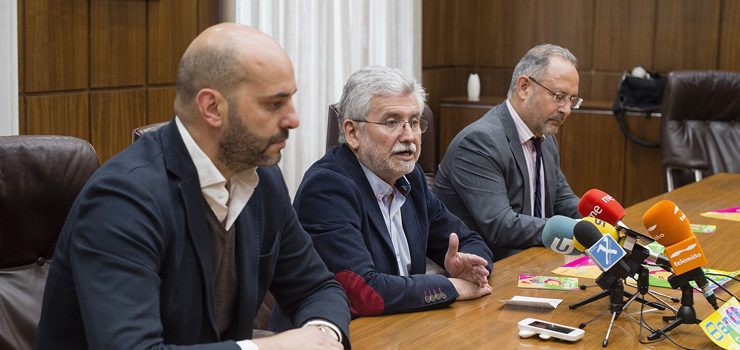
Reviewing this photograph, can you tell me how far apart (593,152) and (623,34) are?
3.05 ft

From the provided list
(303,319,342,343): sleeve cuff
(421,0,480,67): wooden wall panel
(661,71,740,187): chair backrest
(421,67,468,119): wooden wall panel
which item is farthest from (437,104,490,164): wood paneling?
(303,319,342,343): sleeve cuff

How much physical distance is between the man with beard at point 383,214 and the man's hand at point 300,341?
432mm

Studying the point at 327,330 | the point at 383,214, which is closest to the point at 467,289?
the point at 383,214

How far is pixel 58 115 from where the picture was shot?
4.29 metres

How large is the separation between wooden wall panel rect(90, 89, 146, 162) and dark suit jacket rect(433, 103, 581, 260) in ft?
5.65

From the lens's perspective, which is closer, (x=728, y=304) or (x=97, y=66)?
(x=728, y=304)

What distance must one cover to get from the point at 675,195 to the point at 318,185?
223cm

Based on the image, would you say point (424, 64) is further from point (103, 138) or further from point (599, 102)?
point (103, 138)

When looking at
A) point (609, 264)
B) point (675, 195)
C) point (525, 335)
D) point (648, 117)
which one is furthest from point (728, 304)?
point (648, 117)

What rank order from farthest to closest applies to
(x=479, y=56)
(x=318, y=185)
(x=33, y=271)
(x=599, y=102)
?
(x=479, y=56), (x=599, y=102), (x=318, y=185), (x=33, y=271)

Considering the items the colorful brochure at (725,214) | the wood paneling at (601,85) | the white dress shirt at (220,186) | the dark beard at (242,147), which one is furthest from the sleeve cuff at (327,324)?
the wood paneling at (601,85)

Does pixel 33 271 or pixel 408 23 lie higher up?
pixel 408 23

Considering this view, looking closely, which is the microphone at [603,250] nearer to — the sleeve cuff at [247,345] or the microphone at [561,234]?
the microphone at [561,234]

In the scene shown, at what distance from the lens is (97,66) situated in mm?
4441
